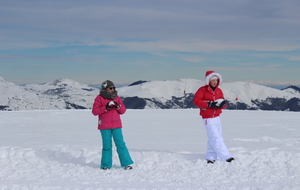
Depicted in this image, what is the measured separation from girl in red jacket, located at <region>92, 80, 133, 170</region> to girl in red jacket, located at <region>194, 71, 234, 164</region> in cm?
160

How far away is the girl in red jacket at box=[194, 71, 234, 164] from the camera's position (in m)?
7.18

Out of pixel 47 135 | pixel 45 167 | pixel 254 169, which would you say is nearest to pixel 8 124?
pixel 47 135

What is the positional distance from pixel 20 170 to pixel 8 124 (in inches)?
447

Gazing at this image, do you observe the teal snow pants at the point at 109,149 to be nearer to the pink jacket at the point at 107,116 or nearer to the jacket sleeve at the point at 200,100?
the pink jacket at the point at 107,116

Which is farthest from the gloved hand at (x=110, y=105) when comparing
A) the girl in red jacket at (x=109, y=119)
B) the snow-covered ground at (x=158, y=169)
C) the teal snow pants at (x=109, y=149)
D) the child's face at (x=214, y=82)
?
the child's face at (x=214, y=82)

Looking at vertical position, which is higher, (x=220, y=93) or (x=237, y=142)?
(x=220, y=93)

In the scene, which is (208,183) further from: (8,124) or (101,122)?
(8,124)

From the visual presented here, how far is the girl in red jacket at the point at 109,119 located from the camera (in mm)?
6938

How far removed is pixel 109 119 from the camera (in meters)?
6.96

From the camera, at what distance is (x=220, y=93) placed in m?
7.45

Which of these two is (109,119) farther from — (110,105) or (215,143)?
(215,143)

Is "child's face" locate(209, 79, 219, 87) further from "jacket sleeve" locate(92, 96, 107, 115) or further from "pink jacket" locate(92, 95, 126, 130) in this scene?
"jacket sleeve" locate(92, 96, 107, 115)

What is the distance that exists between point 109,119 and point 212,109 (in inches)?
81.7

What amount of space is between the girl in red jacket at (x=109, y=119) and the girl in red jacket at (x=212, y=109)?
1605mm
